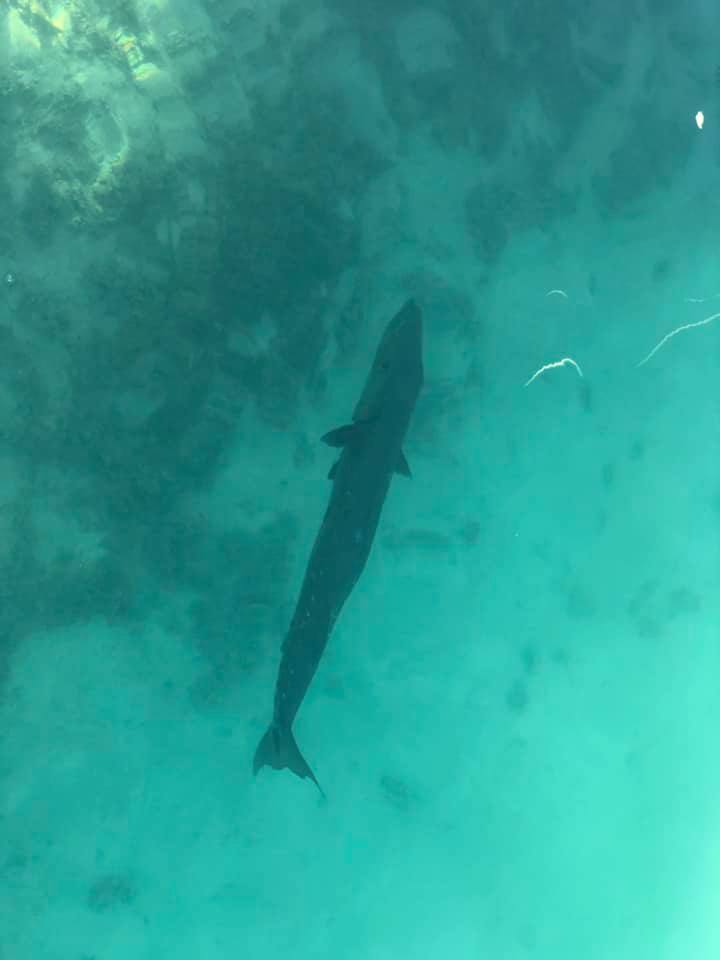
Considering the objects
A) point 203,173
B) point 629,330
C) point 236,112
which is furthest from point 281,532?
point 629,330

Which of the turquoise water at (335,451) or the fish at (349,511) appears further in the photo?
the turquoise water at (335,451)

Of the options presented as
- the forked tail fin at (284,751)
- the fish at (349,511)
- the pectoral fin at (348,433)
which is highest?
the pectoral fin at (348,433)

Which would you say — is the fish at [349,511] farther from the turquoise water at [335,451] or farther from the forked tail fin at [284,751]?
the turquoise water at [335,451]

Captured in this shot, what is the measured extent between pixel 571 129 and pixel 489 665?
605 centimetres

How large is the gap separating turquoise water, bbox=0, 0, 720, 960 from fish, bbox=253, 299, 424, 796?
0.98 meters

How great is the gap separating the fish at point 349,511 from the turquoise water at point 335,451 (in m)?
0.98

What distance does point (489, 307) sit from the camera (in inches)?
272

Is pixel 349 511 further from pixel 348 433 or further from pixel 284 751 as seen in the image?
pixel 284 751

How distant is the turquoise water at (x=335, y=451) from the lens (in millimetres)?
5691

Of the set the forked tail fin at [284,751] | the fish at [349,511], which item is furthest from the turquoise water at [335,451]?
the forked tail fin at [284,751]

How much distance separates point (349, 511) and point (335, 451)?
4.58ft

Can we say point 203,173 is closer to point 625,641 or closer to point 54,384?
point 54,384

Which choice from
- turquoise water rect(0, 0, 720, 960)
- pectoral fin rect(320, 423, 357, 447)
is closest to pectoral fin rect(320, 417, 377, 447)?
pectoral fin rect(320, 423, 357, 447)

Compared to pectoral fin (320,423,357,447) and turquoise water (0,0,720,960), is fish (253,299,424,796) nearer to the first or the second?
pectoral fin (320,423,357,447)
